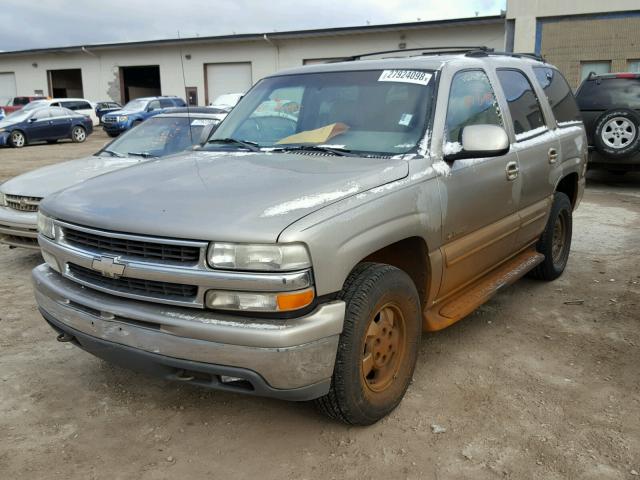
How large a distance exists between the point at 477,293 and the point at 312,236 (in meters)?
1.83

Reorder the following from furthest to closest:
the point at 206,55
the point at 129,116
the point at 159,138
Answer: the point at 206,55 → the point at 129,116 → the point at 159,138

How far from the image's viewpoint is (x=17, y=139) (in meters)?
20.8

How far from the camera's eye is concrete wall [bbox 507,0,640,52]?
1970cm

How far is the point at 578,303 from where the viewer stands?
15.8ft

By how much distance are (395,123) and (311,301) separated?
1.42m

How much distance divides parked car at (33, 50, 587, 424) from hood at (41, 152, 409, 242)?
0.4 inches

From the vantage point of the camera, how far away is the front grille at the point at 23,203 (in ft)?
18.5

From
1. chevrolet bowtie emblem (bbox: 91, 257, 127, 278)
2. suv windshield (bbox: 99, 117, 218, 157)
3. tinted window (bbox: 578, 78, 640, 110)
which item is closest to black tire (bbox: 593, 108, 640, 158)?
tinted window (bbox: 578, 78, 640, 110)

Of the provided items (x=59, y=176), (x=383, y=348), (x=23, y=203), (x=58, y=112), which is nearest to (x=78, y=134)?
(x=58, y=112)

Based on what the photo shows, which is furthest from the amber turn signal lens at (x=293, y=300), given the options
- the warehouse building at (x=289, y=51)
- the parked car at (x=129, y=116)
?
the parked car at (x=129, y=116)

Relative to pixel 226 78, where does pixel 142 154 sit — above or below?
below

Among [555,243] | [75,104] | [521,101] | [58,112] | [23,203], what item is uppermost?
[75,104]

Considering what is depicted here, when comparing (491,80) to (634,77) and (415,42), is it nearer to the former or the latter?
(634,77)

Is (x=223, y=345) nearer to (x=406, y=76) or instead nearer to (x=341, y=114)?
(x=341, y=114)
